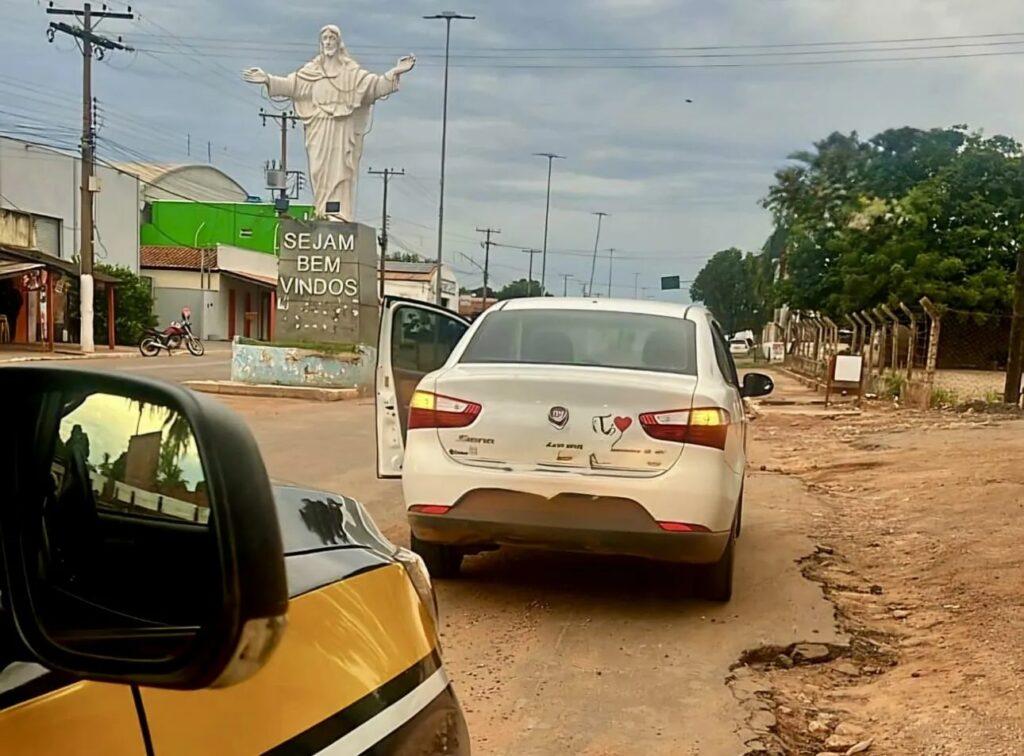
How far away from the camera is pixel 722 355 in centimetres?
666

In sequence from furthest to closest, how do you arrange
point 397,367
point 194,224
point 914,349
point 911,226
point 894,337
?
point 194,224, point 911,226, point 914,349, point 894,337, point 397,367

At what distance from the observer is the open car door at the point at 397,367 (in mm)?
6277

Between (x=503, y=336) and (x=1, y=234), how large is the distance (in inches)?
1337

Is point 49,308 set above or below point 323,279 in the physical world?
below

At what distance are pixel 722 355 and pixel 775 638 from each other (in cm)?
203

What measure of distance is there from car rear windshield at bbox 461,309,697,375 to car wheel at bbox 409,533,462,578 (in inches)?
42.0

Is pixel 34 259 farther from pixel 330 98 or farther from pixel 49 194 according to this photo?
pixel 330 98

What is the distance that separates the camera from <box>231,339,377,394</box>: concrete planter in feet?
65.5

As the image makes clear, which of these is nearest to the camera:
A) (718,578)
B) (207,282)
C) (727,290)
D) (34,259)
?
(718,578)

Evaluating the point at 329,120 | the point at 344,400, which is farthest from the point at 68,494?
the point at 329,120

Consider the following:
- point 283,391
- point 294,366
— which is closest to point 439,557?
point 283,391

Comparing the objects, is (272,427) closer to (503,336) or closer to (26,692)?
(503,336)

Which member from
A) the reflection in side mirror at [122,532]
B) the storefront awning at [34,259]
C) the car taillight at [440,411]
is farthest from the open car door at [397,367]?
the storefront awning at [34,259]

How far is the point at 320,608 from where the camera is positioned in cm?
185
